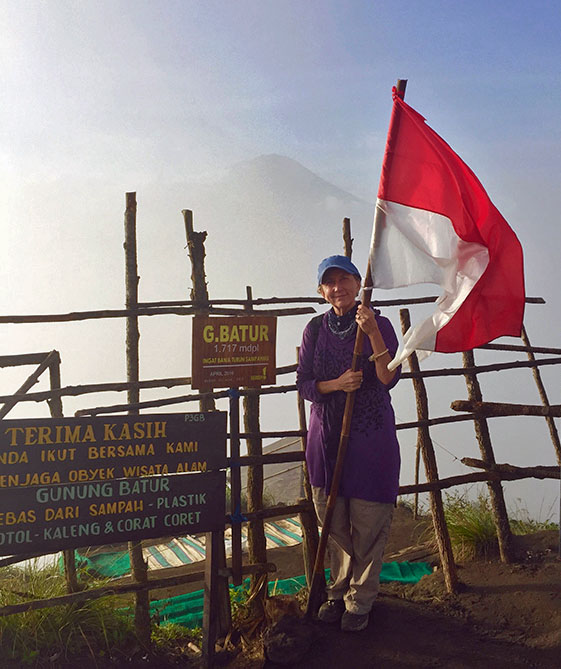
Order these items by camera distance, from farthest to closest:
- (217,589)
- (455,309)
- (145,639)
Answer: (145,639) < (217,589) < (455,309)

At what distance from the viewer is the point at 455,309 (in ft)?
10.3

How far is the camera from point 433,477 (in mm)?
4699

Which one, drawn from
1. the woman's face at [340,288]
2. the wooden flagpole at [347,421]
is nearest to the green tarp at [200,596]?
the wooden flagpole at [347,421]

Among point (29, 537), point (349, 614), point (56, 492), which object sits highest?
point (56, 492)

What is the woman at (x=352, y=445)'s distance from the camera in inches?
132

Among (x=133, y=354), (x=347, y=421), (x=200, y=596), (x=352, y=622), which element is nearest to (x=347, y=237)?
(x=133, y=354)

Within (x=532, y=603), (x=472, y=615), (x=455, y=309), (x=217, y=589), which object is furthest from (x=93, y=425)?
(x=532, y=603)

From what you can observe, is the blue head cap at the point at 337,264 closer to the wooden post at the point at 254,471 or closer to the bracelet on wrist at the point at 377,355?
the bracelet on wrist at the point at 377,355

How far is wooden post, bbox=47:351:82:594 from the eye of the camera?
12.8 feet

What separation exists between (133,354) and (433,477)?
2364 mm

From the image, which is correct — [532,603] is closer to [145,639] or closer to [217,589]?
[217,589]

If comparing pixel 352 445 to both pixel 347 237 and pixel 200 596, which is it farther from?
pixel 200 596

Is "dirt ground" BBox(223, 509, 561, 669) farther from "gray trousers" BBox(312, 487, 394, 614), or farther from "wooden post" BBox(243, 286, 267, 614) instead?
Result: "wooden post" BBox(243, 286, 267, 614)

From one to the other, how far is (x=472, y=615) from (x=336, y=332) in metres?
2.13
